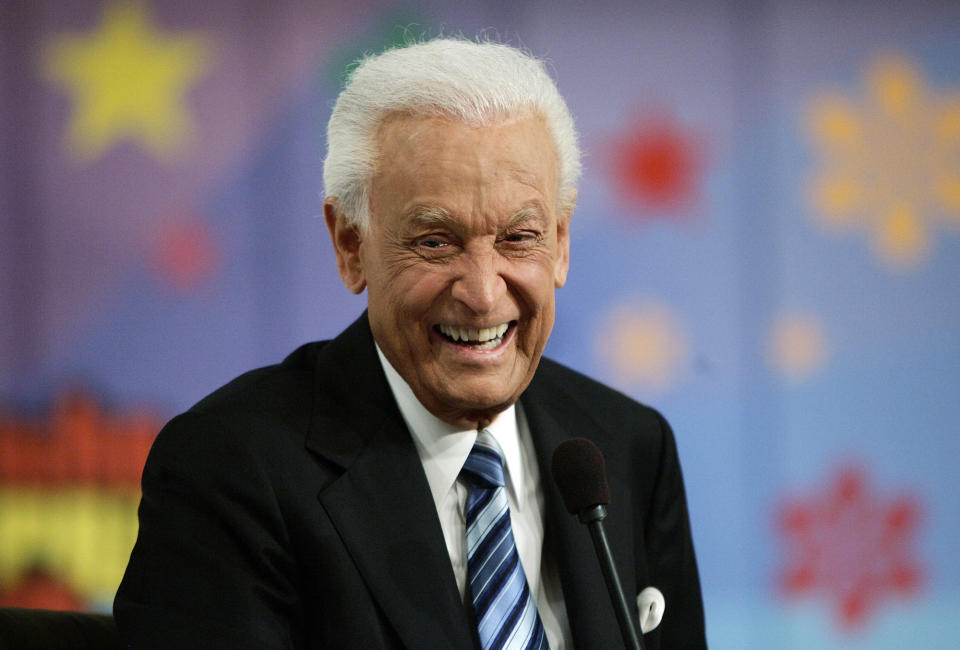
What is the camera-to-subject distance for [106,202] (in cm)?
237

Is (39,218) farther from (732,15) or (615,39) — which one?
(732,15)

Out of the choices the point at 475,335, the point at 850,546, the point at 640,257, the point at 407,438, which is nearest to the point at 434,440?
the point at 407,438

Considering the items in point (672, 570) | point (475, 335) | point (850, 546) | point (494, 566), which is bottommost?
point (850, 546)

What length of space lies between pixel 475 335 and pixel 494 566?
0.91ft

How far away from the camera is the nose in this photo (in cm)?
124

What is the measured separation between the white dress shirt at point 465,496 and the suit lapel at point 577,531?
3 cm

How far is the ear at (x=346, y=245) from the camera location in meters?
1.35

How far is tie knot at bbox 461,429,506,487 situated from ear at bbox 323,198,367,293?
250mm

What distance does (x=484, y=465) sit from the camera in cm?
136

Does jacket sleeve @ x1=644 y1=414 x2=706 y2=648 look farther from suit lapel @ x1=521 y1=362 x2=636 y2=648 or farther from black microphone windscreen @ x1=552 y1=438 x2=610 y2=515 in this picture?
black microphone windscreen @ x1=552 y1=438 x2=610 y2=515

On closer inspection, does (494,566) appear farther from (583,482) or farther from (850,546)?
(850,546)

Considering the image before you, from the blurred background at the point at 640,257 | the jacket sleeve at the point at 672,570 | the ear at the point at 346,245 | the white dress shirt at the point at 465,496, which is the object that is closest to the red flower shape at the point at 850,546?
the blurred background at the point at 640,257

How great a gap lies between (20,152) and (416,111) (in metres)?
1.43

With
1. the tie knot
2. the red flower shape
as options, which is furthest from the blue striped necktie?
the red flower shape
